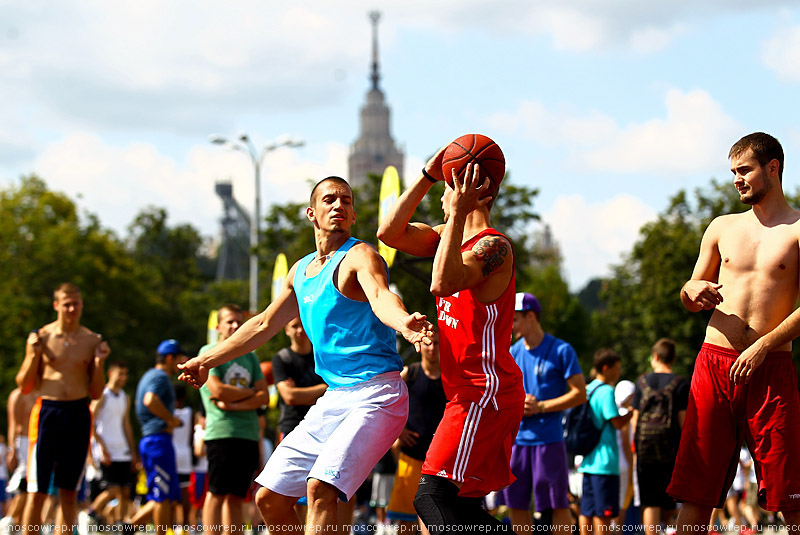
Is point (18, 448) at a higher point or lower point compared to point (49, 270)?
lower

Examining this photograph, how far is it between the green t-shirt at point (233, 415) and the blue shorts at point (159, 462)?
2.73 meters

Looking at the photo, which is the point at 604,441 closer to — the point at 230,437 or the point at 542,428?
the point at 542,428

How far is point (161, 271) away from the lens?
74.9 m

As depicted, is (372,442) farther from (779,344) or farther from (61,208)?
(61,208)

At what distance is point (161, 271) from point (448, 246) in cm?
7170

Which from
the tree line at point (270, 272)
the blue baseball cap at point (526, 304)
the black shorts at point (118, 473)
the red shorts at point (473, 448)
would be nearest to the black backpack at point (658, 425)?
the blue baseball cap at point (526, 304)

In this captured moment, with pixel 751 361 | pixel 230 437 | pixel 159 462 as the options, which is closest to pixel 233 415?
pixel 230 437

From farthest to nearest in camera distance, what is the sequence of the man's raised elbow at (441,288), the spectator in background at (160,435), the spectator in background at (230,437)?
1. the spectator in background at (160,435)
2. the spectator in background at (230,437)
3. the man's raised elbow at (441,288)

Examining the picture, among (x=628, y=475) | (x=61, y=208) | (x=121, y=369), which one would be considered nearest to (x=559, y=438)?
(x=628, y=475)

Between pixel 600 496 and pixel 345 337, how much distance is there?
14.4ft

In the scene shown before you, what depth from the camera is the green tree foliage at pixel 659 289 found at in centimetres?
4134

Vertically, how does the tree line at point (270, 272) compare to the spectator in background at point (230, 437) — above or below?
above

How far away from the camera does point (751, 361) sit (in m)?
6.04

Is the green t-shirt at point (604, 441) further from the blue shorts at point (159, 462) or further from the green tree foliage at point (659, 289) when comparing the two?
the green tree foliage at point (659, 289)
